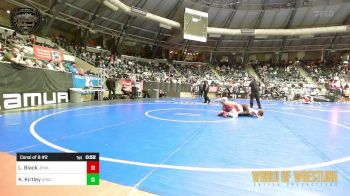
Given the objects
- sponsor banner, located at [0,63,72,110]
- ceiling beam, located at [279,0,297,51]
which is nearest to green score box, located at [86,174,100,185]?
sponsor banner, located at [0,63,72,110]

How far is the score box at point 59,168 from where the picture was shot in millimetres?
2486

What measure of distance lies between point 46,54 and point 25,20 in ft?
18.2

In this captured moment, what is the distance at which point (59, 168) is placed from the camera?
2.50m

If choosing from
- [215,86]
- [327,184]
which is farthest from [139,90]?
[327,184]

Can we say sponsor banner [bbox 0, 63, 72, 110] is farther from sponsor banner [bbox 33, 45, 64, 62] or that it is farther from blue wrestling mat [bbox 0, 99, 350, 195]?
blue wrestling mat [bbox 0, 99, 350, 195]

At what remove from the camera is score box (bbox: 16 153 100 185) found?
97.9 inches

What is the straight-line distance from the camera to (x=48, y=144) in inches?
202

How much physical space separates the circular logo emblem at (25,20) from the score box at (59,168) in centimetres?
866

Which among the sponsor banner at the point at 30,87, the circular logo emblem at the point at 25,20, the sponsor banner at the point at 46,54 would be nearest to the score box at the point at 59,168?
the circular logo emblem at the point at 25,20

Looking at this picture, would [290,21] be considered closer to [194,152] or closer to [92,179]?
[194,152]

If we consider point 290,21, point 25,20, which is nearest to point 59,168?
point 25,20

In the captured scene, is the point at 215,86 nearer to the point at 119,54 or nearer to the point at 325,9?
the point at 119,54

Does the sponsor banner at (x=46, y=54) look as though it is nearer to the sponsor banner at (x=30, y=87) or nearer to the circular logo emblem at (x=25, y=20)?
the sponsor banner at (x=30, y=87)

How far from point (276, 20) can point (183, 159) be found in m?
36.8
